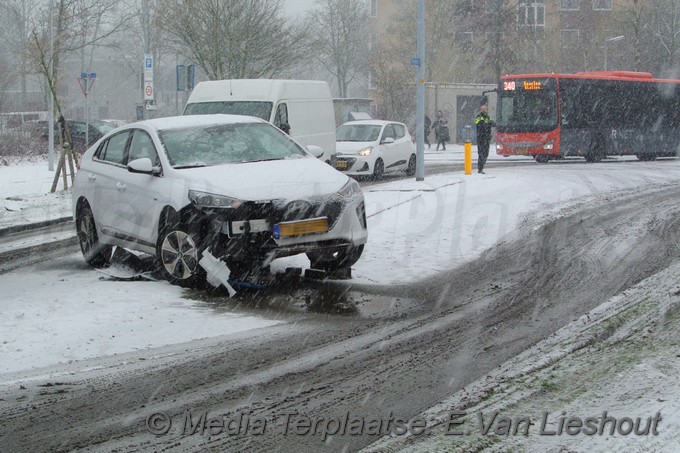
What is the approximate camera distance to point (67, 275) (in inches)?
394

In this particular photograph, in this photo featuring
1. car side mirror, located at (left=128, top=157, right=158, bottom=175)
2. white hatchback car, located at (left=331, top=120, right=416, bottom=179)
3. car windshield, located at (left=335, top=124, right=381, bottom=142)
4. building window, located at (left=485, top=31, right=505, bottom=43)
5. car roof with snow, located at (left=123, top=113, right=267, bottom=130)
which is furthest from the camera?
building window, located at (left=485, top=31, right=505, bottom=43)

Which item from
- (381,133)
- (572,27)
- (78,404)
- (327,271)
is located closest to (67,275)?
(327,271)

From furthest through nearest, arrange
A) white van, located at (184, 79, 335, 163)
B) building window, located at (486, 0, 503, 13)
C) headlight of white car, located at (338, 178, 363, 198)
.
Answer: building window, located at (486, 0, 503, 13) < white van, located at (184, 79, 335, 163) < headlight of white car, located at (338, 178, 363, 198)

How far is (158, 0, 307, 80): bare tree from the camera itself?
31.3m

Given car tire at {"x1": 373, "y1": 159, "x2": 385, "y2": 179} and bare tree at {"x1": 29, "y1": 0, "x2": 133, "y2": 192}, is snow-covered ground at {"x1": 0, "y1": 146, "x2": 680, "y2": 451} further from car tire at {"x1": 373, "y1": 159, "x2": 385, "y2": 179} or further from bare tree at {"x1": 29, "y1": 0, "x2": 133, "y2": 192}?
car tire at {"x1": 373, "y1": 159, "x2": 385, "y2": 179}

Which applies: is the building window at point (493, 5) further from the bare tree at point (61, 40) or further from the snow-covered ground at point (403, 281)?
the snow-covered ground at point (403, 281)

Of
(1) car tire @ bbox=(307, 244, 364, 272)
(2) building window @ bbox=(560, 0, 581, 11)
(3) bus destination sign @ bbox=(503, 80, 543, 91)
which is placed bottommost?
(1) car tire @ bbox=(307, 244, 364, 272)

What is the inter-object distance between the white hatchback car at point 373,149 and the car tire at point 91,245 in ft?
37.2

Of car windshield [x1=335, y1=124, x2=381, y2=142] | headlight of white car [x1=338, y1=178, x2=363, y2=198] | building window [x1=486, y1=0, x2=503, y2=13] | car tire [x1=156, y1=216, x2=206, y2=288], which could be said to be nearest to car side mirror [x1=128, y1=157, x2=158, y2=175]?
car tire [x1=156, y1=216, x2=206, y2=288]

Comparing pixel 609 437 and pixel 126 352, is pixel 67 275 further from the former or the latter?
pixel 609 437

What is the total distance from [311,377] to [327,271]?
386 centimetres

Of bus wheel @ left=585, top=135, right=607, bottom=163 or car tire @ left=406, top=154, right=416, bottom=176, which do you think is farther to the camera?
bus wheel @ left=585, top=135, right=607, bottom=163

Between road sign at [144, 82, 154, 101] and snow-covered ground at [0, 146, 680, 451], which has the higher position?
road sign at [144, 82, 154, 101]

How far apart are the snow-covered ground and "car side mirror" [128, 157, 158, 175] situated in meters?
1.18
